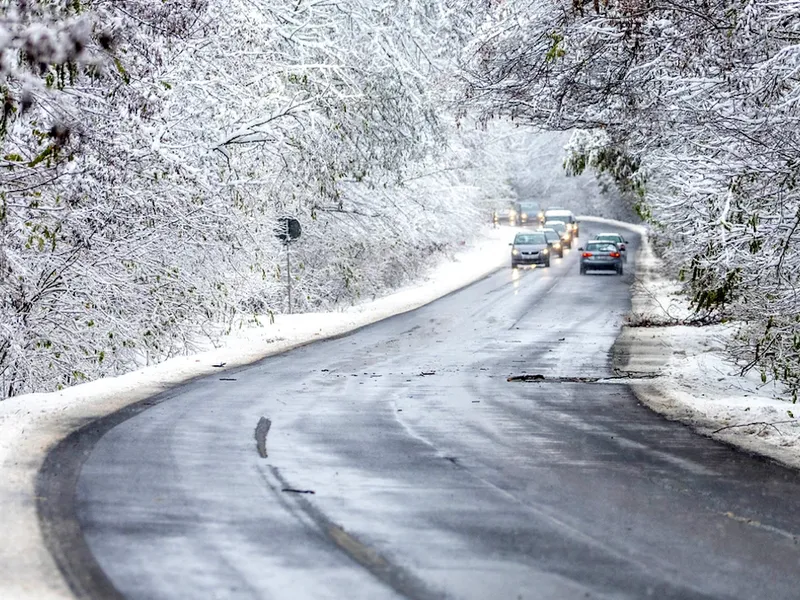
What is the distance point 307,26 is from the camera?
26578 mm

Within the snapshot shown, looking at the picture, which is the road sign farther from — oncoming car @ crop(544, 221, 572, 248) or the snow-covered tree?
oncoming car @ crop(544, 221, 572, 248)

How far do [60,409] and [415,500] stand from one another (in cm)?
619

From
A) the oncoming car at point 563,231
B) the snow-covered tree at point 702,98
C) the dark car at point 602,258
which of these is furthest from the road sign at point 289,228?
the oncoming car at point 563,231

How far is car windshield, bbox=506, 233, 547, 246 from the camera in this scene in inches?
2354

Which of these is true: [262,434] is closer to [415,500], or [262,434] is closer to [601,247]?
[415,500]

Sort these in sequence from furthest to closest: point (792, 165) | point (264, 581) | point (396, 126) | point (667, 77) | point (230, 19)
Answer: point (396, 126) → point (230, 19) → point (667, 77) → point (792, 165) → point (264, 581)

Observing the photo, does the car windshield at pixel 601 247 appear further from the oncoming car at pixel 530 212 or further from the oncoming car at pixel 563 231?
the oncoming car at pixel 530 212

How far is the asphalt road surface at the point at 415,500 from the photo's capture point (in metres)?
6.58

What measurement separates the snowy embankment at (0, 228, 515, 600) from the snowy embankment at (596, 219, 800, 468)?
6457 millimetres

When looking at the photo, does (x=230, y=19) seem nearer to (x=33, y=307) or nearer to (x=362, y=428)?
(x=33, y=307)

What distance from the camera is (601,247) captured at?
5175 centimetres

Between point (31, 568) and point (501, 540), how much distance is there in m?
2.79

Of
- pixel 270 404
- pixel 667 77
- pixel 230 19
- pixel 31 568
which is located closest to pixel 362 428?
pixel 270 404

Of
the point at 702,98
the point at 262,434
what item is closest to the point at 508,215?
the point at 702,98
